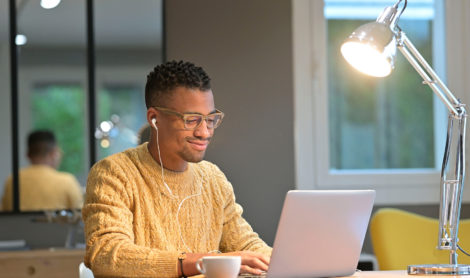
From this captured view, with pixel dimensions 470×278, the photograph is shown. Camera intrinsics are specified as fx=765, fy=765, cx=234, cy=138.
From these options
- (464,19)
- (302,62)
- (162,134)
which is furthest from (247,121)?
(162,134)

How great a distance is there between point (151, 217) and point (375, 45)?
0.77m

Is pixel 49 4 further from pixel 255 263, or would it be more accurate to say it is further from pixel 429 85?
pixel 255 263

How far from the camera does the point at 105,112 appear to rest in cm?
374

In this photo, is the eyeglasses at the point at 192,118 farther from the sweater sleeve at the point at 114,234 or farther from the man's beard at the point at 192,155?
the sweater sleeve at the point at 114,234

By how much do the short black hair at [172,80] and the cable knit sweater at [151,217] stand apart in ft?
0.57

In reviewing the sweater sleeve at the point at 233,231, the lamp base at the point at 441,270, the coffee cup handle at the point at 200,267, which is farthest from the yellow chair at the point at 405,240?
the coffee cup handle at the point at 200,267

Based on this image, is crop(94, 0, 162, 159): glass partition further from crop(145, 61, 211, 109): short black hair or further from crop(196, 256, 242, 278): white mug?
crop(196, 256, 242, 278): white mug

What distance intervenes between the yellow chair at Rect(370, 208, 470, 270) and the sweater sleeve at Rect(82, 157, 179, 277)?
4.23 feet

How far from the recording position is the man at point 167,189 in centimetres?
199

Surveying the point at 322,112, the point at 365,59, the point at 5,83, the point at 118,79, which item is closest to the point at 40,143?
the point at 5,83

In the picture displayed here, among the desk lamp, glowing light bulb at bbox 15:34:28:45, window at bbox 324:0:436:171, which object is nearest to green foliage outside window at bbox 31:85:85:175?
glowing light bulb at bbox 15:34:28:45

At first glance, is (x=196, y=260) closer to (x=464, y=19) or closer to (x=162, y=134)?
(x=162, y=134)

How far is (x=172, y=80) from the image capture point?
217 cm

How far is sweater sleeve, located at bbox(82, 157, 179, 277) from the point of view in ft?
6.16
